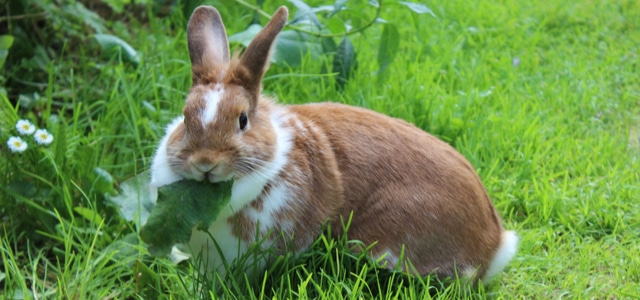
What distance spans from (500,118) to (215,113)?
6.64ft

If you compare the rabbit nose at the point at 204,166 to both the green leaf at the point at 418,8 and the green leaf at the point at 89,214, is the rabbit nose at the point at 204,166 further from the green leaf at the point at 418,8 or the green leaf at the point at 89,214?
the green leaf at the point at 418,8

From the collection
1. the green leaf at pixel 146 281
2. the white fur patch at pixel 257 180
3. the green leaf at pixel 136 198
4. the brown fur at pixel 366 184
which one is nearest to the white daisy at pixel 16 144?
the green leaf at pixel 136 198

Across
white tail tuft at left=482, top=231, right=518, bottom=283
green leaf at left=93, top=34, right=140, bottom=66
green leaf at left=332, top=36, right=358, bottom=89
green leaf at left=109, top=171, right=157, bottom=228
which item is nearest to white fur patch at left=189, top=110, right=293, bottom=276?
green leaf at left=109, top=171, right=157, bottom=228

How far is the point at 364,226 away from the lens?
308cm

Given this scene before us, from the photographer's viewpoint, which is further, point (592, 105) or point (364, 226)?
point (592, 105)

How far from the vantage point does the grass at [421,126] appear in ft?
10.4

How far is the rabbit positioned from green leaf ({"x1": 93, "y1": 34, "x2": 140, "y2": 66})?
4.40 ft

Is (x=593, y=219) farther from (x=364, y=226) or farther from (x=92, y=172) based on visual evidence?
(x=92, y=172)

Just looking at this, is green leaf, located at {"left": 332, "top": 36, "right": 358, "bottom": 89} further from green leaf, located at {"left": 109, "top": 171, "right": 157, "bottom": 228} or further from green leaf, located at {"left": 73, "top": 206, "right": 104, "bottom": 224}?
green leaf, located at {"left": 73, "top": 206, "right": 104, "bottom": 224}

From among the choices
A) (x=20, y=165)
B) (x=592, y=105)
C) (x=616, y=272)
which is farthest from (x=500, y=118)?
(x=20, y=165)

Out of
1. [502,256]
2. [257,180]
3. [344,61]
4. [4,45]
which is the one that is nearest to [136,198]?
[257,180]

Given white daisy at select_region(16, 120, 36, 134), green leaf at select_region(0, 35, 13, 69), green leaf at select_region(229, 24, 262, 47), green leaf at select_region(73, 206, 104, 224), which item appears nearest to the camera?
green leaf at select_region(73, 206, 104, 224)

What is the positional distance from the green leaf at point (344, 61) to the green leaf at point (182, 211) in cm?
164

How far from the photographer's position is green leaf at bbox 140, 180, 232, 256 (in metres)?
2.79
